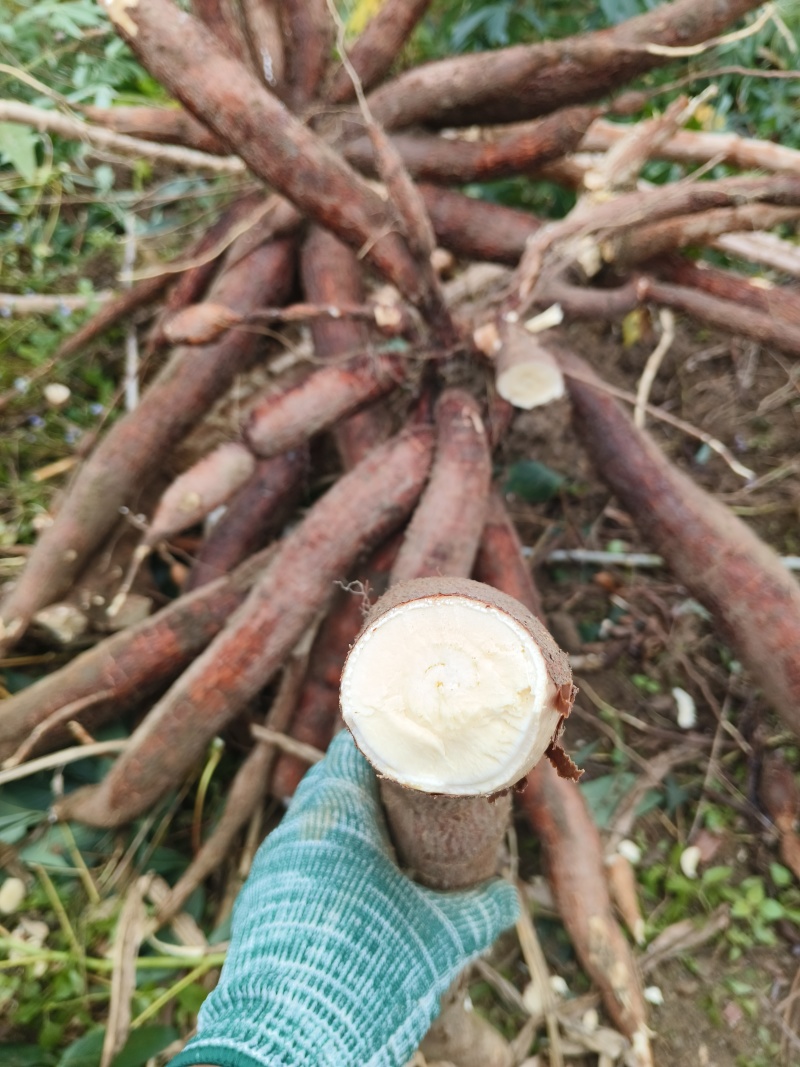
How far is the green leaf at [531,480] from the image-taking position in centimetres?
145

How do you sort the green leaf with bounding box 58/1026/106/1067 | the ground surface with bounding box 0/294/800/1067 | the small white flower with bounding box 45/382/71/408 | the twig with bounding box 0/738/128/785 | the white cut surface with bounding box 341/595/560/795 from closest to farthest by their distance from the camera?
the white cut surface with bounding box 341/595/560/795 < the green leaf with bounding box 58/1026/106/1067 < the twig with bounding box 0/738/128/785 < the ground surface with bounding box 0/294/800/1067 < the small white flower with bounding box 45/382/71/408

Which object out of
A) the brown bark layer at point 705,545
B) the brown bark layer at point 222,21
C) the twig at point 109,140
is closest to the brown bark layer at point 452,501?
the brown bark layer at point 705,545

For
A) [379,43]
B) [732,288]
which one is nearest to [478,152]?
[379,43]

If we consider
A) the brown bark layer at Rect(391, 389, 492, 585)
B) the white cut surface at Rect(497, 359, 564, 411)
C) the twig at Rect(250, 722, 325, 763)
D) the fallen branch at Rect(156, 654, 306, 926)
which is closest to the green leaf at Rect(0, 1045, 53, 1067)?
the fallen branch at Rect(156, 654, 306, 926)

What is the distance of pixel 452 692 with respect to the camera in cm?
56

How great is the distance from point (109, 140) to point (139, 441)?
64cm

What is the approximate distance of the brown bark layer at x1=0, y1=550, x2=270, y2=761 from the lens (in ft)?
3.54

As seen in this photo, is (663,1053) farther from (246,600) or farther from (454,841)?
(246,600)

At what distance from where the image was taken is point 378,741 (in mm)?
593

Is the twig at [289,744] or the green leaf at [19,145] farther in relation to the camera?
the green leaf at [19,145]

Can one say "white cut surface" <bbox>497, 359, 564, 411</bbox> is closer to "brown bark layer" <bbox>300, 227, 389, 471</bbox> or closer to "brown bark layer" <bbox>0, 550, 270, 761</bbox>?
"brown bark layer" <bbox>300, 227, 389, 471</bbox>

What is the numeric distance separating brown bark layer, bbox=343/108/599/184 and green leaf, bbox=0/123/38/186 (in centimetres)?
65

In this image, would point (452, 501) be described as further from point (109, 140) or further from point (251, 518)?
point (109, 140)

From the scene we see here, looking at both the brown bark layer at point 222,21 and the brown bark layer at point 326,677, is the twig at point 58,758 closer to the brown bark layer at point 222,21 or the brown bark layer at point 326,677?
the brown bark layer at point 326,677
